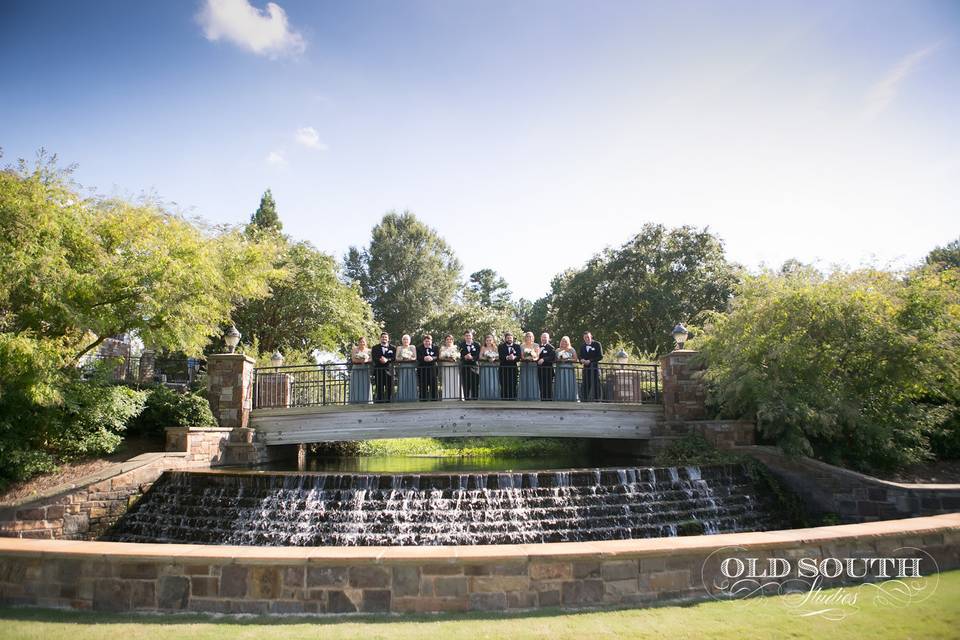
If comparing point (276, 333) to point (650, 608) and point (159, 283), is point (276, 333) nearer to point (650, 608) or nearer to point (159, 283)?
point (159, 283)

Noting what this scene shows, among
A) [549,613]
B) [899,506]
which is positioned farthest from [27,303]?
[899,506]

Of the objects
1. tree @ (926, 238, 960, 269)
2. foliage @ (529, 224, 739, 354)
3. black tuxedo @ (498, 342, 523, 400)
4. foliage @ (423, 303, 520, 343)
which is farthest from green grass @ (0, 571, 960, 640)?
tree @ (926, 238, 960, 269)

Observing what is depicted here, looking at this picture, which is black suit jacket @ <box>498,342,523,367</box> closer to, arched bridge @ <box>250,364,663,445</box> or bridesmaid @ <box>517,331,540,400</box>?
bridesmaid @ <box>517,331,540,400</box>

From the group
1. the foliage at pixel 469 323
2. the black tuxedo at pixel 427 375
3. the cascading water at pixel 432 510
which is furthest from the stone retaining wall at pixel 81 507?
the foliage at pixel 469 323

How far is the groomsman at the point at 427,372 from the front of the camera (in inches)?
547

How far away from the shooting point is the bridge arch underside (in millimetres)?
13844

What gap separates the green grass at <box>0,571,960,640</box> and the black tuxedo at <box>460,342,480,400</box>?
9276 mm

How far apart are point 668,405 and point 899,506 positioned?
215 inches

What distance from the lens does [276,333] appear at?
81.9 ft

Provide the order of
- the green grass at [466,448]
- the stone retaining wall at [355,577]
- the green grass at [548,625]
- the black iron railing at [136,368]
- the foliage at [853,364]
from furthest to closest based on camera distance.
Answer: the green grass at [466,448], the black iron railing at [136,368], the foliage at [853,364], the stone retaining wall at [355,577], the green grass at [548,625]

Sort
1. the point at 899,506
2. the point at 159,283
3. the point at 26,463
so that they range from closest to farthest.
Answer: the point at 899,506
the point at 26,463
the point at 159,283

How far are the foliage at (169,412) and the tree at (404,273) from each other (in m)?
28.5

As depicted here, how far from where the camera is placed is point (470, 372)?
46.6 ft

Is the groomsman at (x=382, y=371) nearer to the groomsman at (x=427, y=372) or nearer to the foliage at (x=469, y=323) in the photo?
the groomsman at (x=427, y=372)
